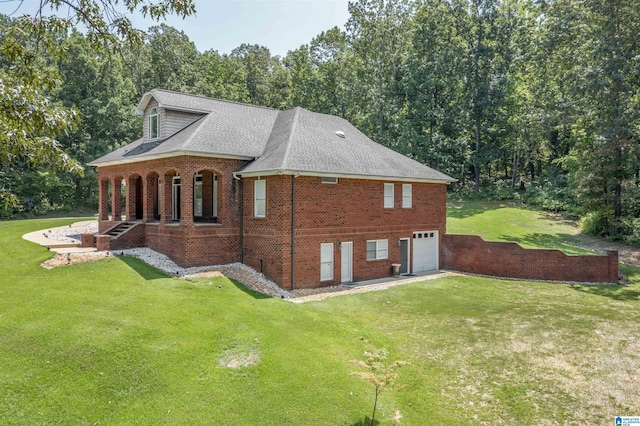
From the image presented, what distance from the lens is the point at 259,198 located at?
16922 mm

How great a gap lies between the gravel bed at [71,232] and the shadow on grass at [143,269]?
5.62 metres

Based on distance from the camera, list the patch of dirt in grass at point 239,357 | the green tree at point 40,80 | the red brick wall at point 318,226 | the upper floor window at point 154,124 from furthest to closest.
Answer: the upper floor window at point 154,124, the red brick wall at point 318,226, the patch of dirt in grass at point 239,357, the green tree at point 40,80

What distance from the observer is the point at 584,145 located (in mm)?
31297

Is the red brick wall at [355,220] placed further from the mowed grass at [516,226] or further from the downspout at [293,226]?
the mowed grass at [516,226]

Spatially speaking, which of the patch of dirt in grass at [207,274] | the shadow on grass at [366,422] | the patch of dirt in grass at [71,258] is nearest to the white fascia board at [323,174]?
the patch of dirt in grass at [207,274]

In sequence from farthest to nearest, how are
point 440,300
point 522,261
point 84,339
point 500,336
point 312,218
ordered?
point 522,261 → point 312,218 → point 440,300 → point 500,336 → point 84,339

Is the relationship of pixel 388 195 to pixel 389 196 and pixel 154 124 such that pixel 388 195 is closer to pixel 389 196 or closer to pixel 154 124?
pixel 389 196

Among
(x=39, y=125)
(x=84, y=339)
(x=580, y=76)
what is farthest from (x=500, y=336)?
(x=580, y=76)

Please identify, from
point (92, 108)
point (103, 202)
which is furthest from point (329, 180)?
point (92, 108)

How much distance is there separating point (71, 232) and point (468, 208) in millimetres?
30816

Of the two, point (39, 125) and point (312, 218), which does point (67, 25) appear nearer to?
point (39, 125)

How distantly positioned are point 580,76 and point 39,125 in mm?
28340

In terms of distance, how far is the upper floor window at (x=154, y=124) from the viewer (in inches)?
819

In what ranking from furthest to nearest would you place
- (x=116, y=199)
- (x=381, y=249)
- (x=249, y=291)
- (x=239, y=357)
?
(x=116, y=199)
(x=381, y=249)
(x=249, y=291)
(x=239, y=357)
